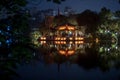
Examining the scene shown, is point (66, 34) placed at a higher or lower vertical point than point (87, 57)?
higher

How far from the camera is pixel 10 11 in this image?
9.93 feet

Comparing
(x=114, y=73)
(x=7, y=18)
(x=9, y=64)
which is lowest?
(x=114, y=73)

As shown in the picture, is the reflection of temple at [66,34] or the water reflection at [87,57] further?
the reflection of temple at [66,34]

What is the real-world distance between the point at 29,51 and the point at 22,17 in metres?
0.33

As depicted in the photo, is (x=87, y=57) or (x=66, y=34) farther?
(x=66, y=34)

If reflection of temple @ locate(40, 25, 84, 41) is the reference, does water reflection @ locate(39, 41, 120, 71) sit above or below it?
below

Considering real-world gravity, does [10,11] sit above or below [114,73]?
above

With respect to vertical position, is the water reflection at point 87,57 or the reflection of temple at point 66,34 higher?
the reflection of temple at point 66,34

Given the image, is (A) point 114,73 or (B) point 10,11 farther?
(A) point 114,73

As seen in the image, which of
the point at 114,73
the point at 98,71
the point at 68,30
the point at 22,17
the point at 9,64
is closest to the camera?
the point at 9,64

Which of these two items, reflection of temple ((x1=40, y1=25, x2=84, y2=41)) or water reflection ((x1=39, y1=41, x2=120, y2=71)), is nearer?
water reflection ((x1=39, y1=41, x2=120, y2=71))

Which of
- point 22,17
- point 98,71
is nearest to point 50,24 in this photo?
point 98,71

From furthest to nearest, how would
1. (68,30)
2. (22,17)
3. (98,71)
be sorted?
(68,30), (98,71), (22,17)

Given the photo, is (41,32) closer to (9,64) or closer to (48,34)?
(48,34)
